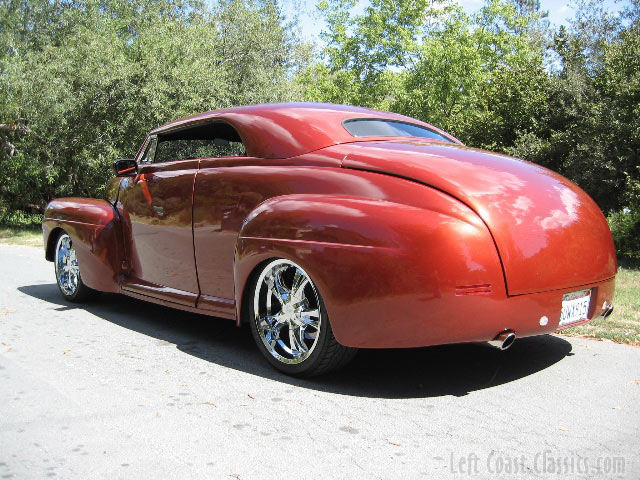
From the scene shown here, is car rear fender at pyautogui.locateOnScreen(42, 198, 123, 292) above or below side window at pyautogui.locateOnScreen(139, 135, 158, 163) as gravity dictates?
below

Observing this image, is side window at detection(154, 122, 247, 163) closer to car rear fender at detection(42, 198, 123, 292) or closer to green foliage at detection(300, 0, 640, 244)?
car rear fender at detection(42, 198, 123, 292)

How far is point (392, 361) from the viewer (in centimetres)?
427

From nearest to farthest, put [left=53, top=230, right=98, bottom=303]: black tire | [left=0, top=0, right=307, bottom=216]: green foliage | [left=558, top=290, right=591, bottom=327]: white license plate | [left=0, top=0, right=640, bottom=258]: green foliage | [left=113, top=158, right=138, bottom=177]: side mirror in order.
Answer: [left=558, top=290, right=591, bottom=327]: white license plate, [left=113, top=158, right=138, bottom=177]: side mirror, [left=53, top=230, right=98, bottom=303]: black tire, [left=0, top=0, right=640, bottom=258]: green foliage, [left=0, top=0, right=307, bottom=216]: green foliage

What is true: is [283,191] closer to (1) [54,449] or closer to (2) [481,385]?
(2) [481,385]

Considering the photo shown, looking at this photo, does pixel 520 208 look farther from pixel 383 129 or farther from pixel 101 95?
pixel 101 95

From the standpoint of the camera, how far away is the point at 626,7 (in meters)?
42.5

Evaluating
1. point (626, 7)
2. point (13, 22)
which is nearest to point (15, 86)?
point (13, 22)

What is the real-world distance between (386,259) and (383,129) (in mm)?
1485

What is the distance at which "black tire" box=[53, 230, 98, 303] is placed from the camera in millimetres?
6242

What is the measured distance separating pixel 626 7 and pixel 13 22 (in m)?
37.3

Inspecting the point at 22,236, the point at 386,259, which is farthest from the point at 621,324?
the point at 22,236

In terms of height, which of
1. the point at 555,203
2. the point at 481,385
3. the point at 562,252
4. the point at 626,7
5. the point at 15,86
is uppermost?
the point at 626,7

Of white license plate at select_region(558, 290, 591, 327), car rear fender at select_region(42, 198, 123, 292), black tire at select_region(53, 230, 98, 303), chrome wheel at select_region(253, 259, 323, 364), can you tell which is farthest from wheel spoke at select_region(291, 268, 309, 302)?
black tire at select_region(53, 230, 98, 303)

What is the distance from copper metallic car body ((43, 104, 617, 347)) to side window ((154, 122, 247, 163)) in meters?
0.08
